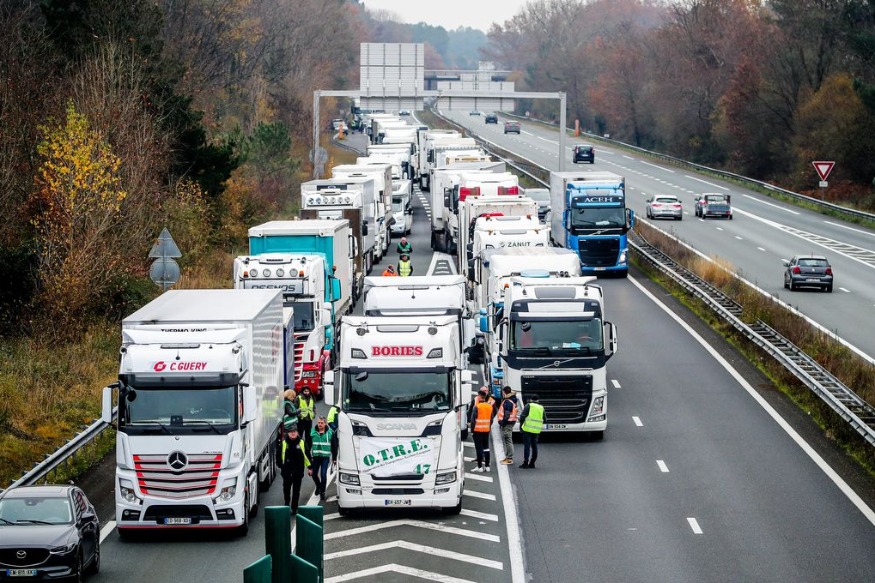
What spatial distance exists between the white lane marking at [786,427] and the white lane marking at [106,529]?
11.9m

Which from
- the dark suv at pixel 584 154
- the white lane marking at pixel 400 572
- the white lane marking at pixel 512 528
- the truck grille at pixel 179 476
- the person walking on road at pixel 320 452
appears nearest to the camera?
the white lane marking at pixel 400 572

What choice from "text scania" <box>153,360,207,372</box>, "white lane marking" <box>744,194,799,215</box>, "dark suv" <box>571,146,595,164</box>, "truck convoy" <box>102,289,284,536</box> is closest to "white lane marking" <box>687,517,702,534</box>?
"truck convoy" <box>102,289,284,536</box>

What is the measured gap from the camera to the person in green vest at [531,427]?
80.9ft

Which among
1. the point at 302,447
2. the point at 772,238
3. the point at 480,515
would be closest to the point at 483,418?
the point at 480,515

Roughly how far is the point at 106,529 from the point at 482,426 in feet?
22.9

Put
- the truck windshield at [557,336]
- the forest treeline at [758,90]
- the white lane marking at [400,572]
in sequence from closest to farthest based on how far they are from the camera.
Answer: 1. the white lane marking at [400,572]
2. the truck windshield at [557,336]
3. the forest treeline at [758,90]

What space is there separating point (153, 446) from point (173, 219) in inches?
1028

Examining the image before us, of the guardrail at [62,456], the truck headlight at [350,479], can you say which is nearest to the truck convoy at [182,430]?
the guardrail at [62,456]

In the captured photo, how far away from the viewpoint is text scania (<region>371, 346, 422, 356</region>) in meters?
21.5

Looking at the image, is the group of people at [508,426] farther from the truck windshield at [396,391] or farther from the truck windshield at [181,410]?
the truck windshield at [181,410]

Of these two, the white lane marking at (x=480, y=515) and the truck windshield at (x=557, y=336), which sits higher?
the truck windshield at (x=557, y=336)

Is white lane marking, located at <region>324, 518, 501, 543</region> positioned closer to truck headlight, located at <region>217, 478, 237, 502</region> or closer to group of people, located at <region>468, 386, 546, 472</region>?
truck headlight, located at <region>217, 478, 237, 502</region>

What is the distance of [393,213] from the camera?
63.9 meters

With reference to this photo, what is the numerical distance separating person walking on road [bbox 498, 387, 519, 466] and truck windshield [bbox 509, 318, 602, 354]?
5.12ft
